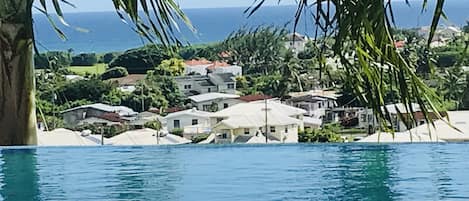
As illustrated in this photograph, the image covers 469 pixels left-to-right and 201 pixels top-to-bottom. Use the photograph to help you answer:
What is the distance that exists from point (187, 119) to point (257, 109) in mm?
649

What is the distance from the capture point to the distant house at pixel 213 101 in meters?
6.82

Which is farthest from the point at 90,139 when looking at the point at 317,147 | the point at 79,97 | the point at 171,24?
the point at 171,24

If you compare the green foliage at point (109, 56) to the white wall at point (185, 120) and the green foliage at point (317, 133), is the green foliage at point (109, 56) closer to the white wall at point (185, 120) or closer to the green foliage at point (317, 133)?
the green foliage at point (317, 133)

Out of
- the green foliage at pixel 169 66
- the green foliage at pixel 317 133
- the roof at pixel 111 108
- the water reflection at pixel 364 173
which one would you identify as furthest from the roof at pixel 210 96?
the water reflection at pixel 364 173

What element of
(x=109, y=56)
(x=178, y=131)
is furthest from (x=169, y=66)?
(x=178, y=131)

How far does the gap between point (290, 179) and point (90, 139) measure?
12.0 ft

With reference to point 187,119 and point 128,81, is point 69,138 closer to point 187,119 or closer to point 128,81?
point 128,81

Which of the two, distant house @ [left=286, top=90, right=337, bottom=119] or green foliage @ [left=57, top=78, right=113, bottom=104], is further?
distant house @ [left=286, top=90, right=337, bottom=119]

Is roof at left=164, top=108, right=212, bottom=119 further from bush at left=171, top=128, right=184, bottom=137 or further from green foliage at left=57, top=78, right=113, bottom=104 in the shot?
green foliage at left=57, top=78, right=113, bottom=104

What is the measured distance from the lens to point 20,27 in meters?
1.71

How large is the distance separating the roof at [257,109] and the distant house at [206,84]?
19 centimetres

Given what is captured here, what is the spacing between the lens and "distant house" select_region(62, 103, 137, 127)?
4969 mm

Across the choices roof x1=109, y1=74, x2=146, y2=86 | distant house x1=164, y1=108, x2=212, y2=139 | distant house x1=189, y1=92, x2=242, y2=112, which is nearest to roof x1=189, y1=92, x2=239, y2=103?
distant house x1=189, y1=92, x2=242, y2=112

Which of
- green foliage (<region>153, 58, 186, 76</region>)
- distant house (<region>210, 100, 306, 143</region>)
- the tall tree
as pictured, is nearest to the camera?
the tall tree
